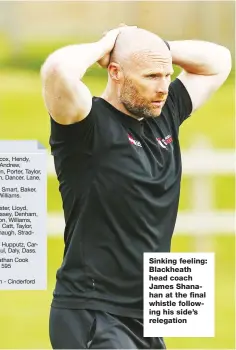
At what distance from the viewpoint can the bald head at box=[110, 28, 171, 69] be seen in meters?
3.63

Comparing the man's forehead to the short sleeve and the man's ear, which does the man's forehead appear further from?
the short sleeve

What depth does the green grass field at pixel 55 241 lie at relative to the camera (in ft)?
20.0

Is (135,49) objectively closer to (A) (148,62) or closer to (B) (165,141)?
(A) (148,62)

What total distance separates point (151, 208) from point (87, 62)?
0.52 metres

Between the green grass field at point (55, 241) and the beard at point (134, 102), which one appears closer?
the beard at point (134, 102)

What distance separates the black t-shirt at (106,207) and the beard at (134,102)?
0.04 meters

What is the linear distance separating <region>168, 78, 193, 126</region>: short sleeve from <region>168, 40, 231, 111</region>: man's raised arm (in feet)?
0.07

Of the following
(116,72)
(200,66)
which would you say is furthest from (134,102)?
(200,66)

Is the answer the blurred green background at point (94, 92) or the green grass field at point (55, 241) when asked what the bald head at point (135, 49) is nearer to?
the blurred green background at point (94, 92)

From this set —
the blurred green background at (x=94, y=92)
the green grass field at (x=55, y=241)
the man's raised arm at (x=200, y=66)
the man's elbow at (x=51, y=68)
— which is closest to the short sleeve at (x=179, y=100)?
the man's raised arm at (x=200, y=66)

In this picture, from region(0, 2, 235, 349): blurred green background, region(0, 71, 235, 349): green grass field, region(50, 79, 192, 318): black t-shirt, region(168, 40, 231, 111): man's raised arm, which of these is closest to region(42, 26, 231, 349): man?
region(50, 79, 192, 318): black t-shirt

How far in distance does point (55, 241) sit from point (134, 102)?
3.11 metres

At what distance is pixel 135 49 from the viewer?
3635 millimetres

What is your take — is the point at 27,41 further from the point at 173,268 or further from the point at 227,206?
the point at 173,268
